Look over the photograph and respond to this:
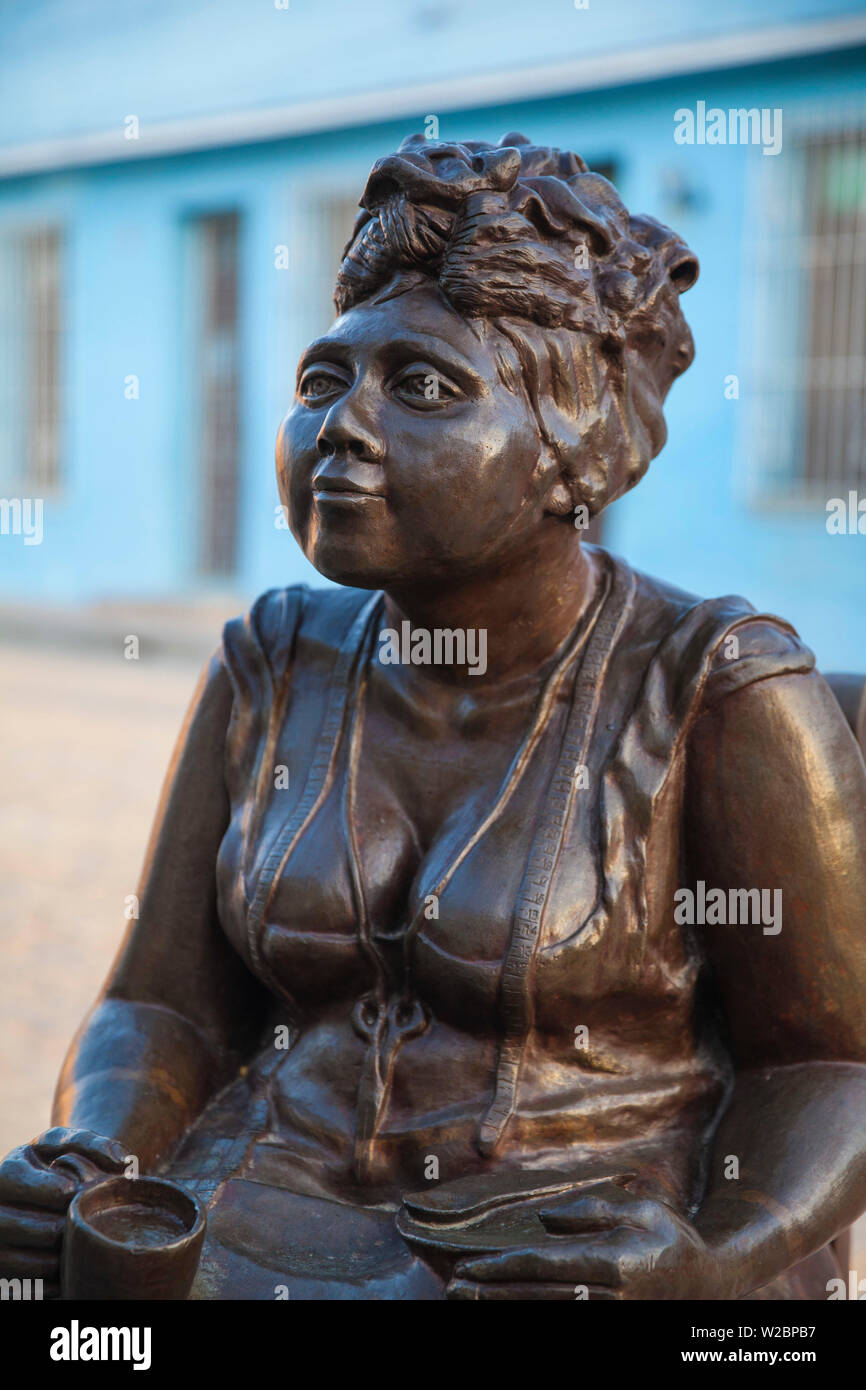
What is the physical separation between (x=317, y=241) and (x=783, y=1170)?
12.3 m

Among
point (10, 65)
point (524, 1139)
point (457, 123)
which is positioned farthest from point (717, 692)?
point (10, 65)

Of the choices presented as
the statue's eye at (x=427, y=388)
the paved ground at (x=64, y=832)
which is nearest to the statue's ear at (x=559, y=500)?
the statue's eye at (x=427, y=388)

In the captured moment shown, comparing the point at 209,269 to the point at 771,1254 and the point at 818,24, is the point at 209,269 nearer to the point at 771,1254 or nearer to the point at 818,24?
the point at 818,24

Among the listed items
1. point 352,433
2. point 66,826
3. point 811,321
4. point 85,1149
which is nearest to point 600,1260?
point 85,1149

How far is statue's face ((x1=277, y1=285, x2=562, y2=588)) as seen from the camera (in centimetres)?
215

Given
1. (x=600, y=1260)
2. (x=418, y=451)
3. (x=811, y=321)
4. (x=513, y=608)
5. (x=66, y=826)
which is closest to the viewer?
(x=600, y=1260)

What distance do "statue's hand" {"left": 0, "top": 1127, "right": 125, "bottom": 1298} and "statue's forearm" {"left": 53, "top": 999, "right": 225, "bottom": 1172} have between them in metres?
0.21

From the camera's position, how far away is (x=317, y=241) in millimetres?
13680

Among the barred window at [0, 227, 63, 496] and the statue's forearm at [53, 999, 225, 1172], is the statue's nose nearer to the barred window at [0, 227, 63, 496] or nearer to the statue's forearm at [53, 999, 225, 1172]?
the statue's forearm at [53, 999, 225, 1172]

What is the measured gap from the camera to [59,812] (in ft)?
30.2

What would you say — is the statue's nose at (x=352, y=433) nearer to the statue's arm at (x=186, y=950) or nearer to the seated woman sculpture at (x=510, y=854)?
the seated woman sculpture at (x=510, y=854)

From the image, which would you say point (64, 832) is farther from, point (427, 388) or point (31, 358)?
point (31, 358)

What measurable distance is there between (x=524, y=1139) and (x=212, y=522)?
13.7 meters

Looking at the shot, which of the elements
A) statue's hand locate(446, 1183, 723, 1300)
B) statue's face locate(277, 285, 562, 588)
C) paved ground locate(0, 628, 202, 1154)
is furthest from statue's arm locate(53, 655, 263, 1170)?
paved ground locate(0, 628, 202, 1154)
